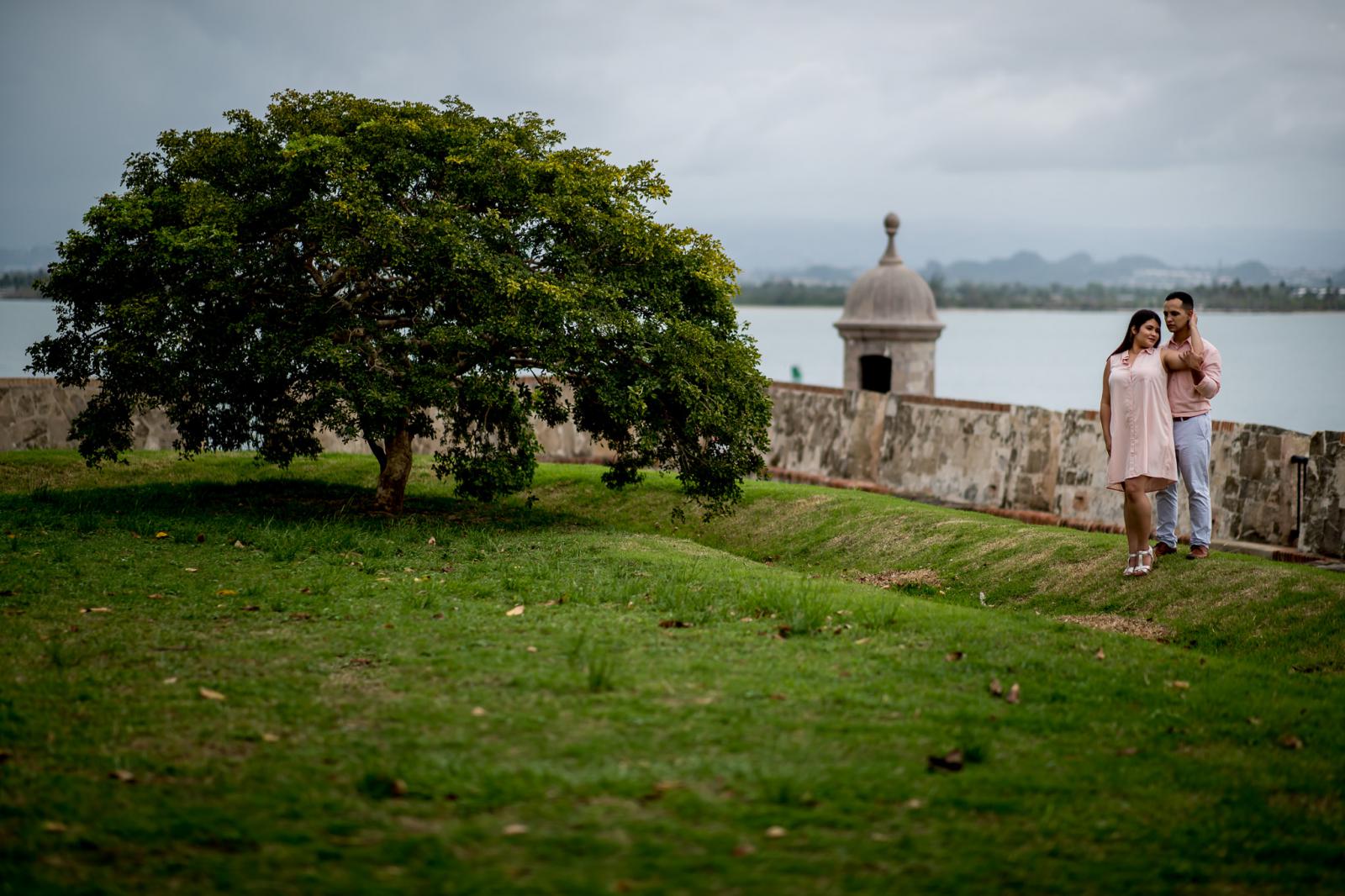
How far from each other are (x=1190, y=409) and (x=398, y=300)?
892cm

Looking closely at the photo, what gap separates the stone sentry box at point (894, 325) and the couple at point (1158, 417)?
50.5 ft

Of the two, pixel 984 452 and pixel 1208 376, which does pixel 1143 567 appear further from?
pixel 984 452

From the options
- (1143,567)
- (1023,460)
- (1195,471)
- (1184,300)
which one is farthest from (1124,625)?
(1023,460)

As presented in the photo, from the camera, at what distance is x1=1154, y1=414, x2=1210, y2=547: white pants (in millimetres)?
10766

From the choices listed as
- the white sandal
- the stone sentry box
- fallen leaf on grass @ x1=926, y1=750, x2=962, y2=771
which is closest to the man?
the white sandal

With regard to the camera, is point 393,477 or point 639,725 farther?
point 393,477

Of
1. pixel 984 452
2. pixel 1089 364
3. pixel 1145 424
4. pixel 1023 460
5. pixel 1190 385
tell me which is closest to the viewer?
pixel 1145 424

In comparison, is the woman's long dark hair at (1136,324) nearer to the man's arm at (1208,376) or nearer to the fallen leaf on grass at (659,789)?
the man's arm at (1208,376)

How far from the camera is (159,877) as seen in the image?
431cm

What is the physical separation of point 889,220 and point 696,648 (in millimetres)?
21935

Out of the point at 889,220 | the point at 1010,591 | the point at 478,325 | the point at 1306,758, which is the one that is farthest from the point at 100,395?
the point at 889,220

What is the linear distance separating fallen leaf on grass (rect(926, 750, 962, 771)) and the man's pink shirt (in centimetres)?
644

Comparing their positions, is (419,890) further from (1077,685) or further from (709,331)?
(709,331)

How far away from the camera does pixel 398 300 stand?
45.8ft
